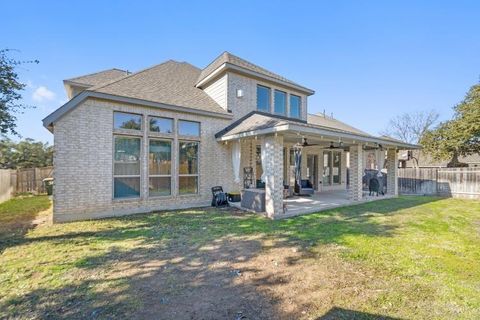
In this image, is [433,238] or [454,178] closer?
[433,238]

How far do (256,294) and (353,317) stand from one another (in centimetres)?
119

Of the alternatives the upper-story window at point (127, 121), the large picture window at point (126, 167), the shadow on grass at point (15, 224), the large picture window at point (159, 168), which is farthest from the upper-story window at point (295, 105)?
the shadow on grass at point (15, 224)

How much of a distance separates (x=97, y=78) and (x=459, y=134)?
25.3 m

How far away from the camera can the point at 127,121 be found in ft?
27.7

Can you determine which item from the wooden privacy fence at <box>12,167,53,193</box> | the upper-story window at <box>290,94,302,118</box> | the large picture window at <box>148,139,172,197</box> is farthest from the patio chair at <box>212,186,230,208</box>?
the wooden privacy fence at <box>12,167,53,193</box>

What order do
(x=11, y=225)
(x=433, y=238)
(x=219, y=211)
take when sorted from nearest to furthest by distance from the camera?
(x=433, y=238)
(x=11, y=225)
(x=219, y=211)

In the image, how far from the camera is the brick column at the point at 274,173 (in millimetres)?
7540

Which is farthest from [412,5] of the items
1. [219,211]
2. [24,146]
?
[24,146]

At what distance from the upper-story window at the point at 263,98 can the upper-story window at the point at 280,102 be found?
2.00 ft

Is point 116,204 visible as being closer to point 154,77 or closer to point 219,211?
point 219,211

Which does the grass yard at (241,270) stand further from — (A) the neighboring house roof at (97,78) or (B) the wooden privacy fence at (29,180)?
(B) the wooden privacy fence at (29,180)

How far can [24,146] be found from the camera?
2491cm

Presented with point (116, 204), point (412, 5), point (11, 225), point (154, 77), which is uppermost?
point (412, 5)

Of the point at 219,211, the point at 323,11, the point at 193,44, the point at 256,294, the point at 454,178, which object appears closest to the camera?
the point at 256,294
